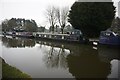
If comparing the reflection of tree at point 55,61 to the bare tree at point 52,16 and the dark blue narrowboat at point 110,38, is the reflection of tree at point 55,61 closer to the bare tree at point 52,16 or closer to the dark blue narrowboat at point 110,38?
the dark blue narrowboat at point 110,38

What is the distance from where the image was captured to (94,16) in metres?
23.4

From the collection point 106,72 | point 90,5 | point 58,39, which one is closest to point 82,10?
point 90,5

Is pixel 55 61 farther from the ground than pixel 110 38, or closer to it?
closer to it

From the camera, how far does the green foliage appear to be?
2344 centimetres

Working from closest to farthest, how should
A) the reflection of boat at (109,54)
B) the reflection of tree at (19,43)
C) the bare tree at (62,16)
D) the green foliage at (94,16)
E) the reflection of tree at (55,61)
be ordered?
1. the reflection of tree at (55,61)
2. the reflection of boat at (109,54)
3. the green foliage at (94,16)
4. the reflection of tree at (19,43)
5. the bare tree at (62,16)

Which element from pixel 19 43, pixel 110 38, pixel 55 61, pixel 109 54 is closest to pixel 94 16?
pixel 110 38

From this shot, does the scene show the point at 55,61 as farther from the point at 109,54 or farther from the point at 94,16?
the point at 94,16

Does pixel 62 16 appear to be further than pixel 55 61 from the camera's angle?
Yes

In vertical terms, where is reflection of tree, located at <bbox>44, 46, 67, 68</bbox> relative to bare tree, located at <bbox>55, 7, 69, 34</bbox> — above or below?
below

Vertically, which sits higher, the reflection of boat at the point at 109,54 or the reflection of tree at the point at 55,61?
the reflection of boat at the point at 109,54

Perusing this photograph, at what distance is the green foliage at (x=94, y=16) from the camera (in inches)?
923

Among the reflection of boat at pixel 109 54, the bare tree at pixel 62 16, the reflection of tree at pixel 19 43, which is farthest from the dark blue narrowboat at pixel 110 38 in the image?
the bare tree at pixel 62 16

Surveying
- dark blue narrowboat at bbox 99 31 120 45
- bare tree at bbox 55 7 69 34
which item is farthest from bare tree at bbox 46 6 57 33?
dark blue narrowboat at bbox 99 31 120 45

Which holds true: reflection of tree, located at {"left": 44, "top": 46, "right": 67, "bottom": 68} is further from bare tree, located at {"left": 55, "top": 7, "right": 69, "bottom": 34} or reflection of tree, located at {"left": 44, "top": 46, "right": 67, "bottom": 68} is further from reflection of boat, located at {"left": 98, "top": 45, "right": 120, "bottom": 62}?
bare tree, located at {"left": 55, "top": 7, "right": 69, "bottom": 34}
